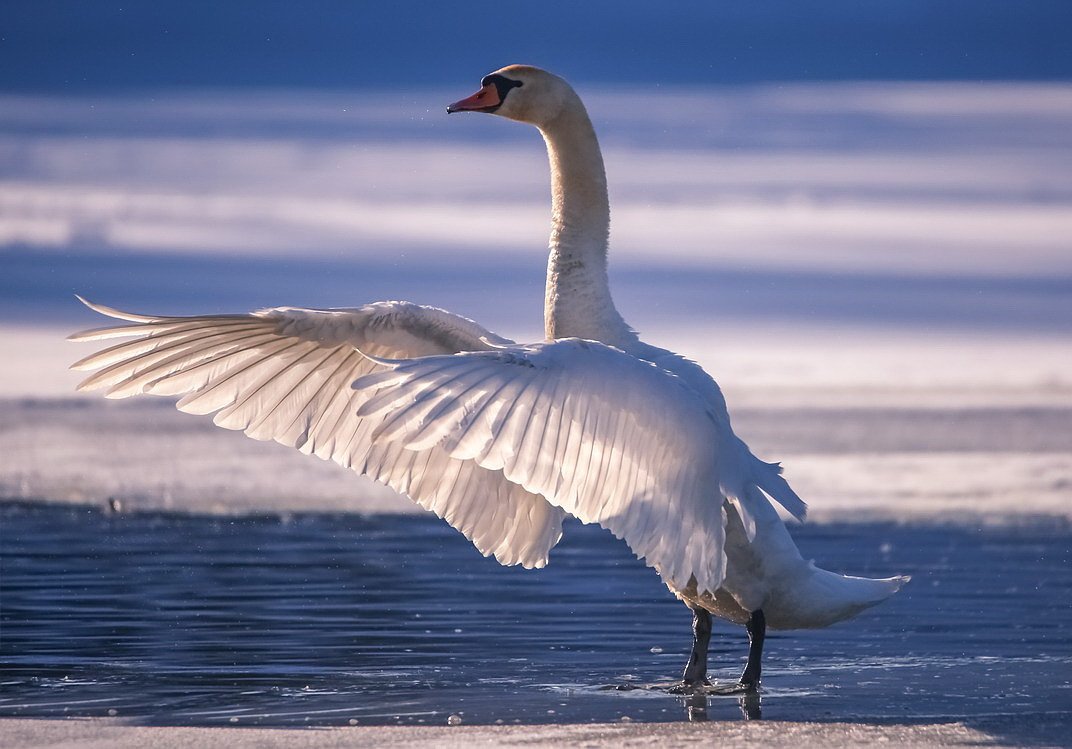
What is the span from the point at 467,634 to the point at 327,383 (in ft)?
6.90

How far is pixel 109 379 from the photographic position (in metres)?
8.09

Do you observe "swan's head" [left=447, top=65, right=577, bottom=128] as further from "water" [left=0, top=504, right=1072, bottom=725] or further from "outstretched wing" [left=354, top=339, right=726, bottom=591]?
"water" [left=0, top=504, right=1072, bottom=725]

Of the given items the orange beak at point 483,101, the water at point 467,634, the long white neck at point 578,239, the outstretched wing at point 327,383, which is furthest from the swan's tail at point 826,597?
the orange beak at point 483,101

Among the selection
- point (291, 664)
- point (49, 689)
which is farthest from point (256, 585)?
point (49, 689)

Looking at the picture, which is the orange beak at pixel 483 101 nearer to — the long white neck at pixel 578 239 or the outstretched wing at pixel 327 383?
the long white neck at pixel 578 239

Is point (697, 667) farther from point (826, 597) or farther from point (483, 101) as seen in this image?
point (483, 101)

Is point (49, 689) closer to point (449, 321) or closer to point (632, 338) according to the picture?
point (449, 321)

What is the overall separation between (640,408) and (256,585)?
6432 millimetres

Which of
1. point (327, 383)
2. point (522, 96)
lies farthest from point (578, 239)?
point (327, 383)

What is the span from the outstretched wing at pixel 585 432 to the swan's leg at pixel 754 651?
1.05 m

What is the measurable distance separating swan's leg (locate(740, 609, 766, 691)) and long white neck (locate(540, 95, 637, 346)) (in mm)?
1522

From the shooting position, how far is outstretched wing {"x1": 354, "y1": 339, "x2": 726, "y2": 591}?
6.27 meters

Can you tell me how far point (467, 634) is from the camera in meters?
9.99

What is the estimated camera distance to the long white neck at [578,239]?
835 cm
